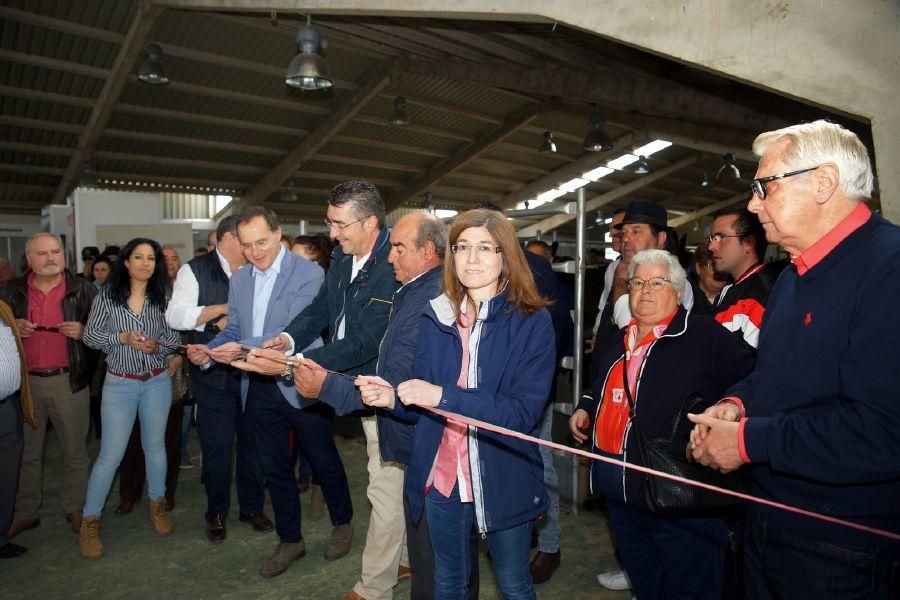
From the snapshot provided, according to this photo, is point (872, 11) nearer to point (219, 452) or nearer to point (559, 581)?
point (559, 581)

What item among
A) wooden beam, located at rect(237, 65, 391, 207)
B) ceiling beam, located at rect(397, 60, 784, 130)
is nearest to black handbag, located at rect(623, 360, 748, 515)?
ceiling beam, located at rect(397, 60, 784, 130)

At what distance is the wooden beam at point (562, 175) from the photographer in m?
18.6

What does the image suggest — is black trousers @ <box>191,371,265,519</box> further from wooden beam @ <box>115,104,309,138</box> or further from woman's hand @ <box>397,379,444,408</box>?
wooden beam @ <box>115,104,309,138</box>

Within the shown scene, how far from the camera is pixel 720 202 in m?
25.9

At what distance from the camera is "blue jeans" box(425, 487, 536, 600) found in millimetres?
2143

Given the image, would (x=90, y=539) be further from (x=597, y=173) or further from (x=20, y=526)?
(x=597, y=173)

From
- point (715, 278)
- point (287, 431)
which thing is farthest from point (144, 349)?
point (715, 278)

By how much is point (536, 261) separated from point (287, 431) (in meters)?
1.73

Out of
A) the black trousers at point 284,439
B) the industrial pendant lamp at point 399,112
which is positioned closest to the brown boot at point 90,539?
the black trousers at point 284,439

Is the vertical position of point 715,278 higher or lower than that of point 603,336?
higher

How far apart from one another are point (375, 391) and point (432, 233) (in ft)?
2.81

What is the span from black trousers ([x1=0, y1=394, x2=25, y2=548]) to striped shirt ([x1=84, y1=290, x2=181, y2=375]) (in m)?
0.54

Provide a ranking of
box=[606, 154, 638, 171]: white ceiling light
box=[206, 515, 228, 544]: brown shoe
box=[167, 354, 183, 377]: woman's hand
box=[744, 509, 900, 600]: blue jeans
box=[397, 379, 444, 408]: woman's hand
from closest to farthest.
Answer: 1. box=[744, 509, 900, 600]: blue jeans
2. box=[397, 379, 444, 408]: woman's hand
3. box=[206, 515, 228, 544]: brown shoe
4. box=[167, 354, 183, 377]: woman's hand
5. box=[606, 154, 638, 171]: white ceiling light

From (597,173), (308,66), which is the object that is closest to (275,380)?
(308,66)
